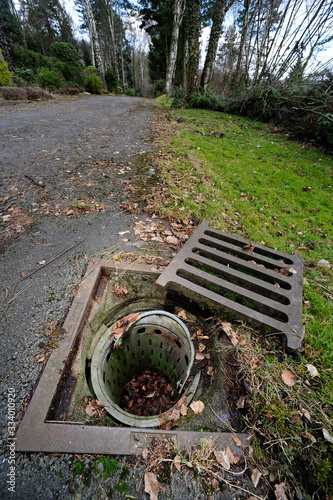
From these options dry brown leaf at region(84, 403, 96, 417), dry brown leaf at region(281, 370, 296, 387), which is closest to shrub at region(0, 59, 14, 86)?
dry brown leaf at region(84, 403, 96, 417)

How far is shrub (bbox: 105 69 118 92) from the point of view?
19.8m

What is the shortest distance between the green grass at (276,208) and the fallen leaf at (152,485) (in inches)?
24.0

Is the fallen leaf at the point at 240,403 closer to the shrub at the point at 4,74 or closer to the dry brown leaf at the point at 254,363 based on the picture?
the dry brown leaf at the point at 254,363

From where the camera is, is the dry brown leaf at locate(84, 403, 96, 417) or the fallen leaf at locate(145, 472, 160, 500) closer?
the fallen leaf at locate(145, 472, 160, 500)

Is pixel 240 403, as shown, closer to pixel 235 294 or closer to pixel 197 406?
pixel 197 406

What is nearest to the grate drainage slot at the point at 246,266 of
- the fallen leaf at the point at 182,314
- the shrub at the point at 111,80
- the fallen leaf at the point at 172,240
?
the fallen leaf at the point at 172,240

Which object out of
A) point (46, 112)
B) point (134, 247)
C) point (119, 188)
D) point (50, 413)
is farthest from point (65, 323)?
point (46, 112)

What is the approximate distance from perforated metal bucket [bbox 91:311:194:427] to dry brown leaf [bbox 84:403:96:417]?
72 millimetres

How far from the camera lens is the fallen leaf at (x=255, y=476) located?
3.31 ft

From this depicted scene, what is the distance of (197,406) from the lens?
4.29 ft

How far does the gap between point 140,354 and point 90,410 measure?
0.74 metres

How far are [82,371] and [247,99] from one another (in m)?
10.6

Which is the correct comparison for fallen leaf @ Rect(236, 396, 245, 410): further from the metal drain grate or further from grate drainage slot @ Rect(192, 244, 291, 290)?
grate drainage slot @ Rect(192, 244, 291, 290)

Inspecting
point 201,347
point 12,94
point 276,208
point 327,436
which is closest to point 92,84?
point 12,94
